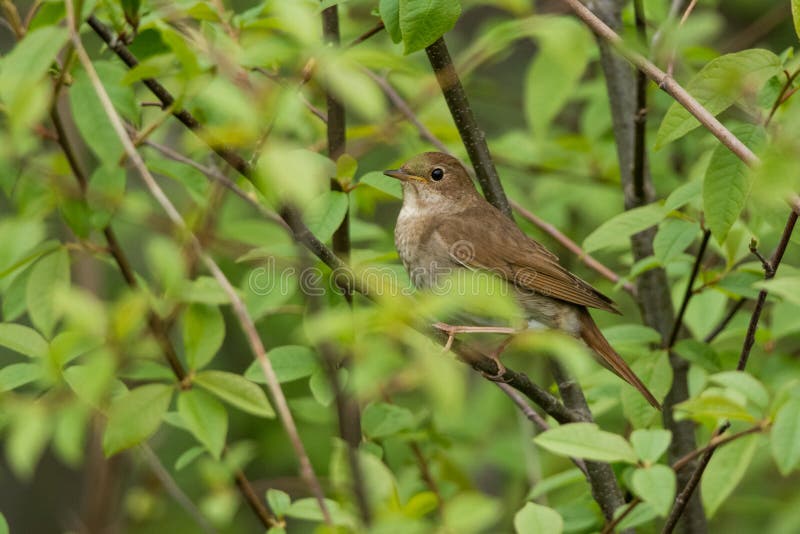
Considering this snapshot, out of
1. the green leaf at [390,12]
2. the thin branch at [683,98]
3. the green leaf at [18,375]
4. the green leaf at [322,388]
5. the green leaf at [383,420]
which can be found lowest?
the green leaf at [383,420]

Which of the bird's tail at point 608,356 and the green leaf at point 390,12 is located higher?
the green leaf at point 390,12

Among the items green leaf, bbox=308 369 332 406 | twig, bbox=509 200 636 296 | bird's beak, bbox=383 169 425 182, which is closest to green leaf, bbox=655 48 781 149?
green leaf, bbox=308 369 332 406

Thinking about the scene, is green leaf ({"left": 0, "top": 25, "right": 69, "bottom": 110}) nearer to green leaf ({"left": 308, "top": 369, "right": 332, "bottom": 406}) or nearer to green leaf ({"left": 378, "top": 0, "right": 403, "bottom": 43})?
→ green leaf ({"left": 378, "top": 0, "right": 403, "bottom": 43})

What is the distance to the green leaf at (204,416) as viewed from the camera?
8.84ft

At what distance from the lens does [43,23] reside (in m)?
2.70

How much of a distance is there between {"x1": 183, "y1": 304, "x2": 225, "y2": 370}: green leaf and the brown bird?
1736 mm

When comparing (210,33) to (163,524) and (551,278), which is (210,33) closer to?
(551,278)

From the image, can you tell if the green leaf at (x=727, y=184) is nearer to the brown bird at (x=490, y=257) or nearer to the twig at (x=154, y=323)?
the twig at (x=154, y=323)

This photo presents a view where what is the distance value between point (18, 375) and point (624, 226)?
1889mm

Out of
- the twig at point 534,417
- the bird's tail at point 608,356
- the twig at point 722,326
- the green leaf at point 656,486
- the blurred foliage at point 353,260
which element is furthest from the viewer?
the twig at point 722,326

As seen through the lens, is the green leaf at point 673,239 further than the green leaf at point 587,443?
Yes

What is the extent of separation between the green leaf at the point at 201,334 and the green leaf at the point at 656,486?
1120mm

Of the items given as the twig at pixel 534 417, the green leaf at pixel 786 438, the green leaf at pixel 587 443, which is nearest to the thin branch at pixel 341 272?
the twig at pixel 534 417

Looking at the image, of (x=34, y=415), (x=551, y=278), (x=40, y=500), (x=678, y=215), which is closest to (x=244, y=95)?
(x=34, y=415)
